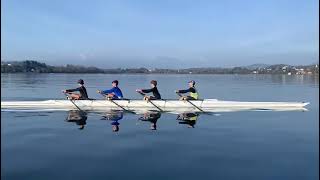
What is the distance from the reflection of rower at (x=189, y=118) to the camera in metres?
20.1

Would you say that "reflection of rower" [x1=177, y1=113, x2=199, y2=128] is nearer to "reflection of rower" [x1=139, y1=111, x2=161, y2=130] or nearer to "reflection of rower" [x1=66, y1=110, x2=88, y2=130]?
"reflection of rower" [x1=139, y1=111, x2=161, y2=130]

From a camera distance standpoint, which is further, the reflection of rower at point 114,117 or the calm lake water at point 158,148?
the reflection of rower at point 114,117

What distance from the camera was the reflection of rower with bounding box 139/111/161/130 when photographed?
1956cm

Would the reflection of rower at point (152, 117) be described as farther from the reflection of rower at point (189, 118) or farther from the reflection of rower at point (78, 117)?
the reflection of rower at point (78, 117)

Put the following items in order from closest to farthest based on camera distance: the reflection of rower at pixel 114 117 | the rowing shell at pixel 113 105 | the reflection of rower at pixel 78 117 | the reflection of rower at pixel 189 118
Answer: the reflection of rower at pixel 114 117 → the reflection of rower at pixel 78 117 → the reflection of rower at pixel 189 118 → the rowing shell at pixel 113 105

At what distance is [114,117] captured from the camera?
2155 centimetres

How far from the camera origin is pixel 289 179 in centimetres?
1052

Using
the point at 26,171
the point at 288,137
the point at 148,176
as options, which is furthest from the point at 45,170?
the point at 288,137

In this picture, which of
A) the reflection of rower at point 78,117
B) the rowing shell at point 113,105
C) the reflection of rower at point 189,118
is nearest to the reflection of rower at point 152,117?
the rowing shell at point 113,105

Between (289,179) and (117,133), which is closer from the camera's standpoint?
(289,179)

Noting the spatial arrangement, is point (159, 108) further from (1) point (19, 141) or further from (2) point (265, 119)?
(1) point (19, 141)

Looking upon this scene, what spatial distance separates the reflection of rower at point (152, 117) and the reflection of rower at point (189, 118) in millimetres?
1278

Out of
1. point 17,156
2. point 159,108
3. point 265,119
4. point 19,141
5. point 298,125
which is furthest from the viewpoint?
point 159,108

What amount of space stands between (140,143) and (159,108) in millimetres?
9247
